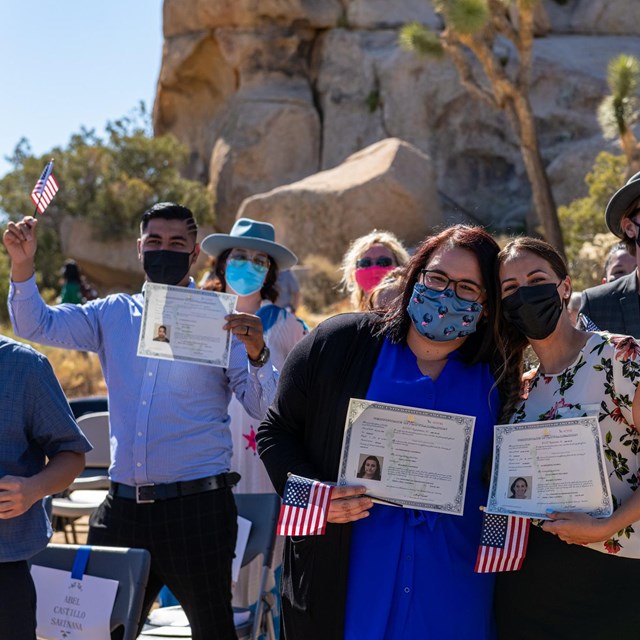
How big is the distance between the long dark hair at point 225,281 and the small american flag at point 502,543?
235 centimetres

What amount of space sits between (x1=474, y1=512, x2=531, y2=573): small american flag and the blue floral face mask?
0.55 m

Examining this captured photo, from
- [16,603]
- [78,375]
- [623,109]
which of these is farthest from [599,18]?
[16,603]

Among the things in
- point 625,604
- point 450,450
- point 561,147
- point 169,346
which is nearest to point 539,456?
point 450,450

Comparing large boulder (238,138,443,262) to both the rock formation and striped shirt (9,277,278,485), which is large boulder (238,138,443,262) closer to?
the rock formation

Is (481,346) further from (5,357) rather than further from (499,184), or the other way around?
(499,184)

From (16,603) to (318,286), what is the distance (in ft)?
59.6

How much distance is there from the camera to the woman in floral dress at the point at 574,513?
8.77ft

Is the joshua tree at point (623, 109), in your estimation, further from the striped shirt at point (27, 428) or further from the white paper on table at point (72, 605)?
the striped shirt at point (27, 428)

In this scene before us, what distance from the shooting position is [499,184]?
28.7 meters

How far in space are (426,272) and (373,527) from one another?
79cm

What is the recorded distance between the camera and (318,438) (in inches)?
116

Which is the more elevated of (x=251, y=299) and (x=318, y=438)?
(x=251, y=299)

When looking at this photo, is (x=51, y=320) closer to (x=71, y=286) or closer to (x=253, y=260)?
(x=253, y=260)

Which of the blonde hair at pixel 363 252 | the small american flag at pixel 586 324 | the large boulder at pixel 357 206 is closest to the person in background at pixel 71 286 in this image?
the large boulder at pixel 357 206
